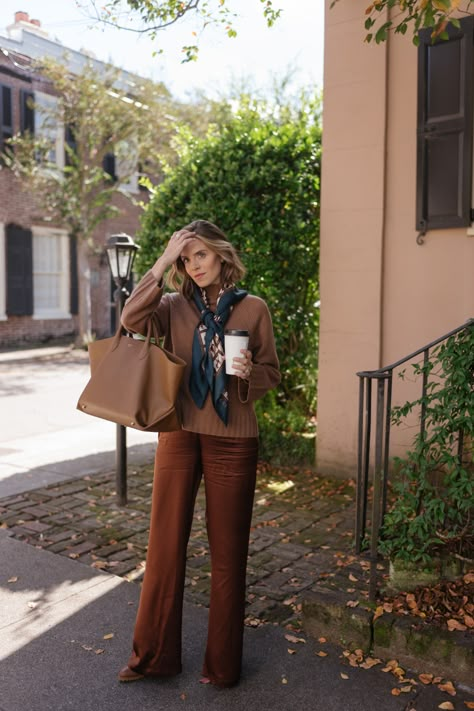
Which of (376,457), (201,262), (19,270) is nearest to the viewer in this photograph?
(201,262)

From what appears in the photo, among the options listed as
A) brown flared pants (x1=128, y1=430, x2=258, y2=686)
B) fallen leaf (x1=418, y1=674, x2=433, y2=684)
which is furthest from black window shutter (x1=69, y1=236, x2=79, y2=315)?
fallen leaf (x1=418, y1=674, x2=433, y2=684)

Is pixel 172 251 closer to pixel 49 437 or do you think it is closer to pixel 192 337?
pixel 192 337

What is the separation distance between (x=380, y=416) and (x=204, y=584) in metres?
1.60

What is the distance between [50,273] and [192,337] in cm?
1745

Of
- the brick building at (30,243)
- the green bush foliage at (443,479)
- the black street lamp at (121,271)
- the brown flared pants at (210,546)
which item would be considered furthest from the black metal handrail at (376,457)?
the brick building at (30,243)

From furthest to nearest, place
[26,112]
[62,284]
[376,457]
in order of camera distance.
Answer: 1. [62,284]
2. [26,112]
3. [376,457]

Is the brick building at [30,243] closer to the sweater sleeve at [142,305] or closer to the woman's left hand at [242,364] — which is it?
the sweater sleeve at [142,305]

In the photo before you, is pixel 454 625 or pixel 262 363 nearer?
pixel 262 363

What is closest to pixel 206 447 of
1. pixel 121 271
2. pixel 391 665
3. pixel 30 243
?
pixel 391 665

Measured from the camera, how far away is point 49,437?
320 inches

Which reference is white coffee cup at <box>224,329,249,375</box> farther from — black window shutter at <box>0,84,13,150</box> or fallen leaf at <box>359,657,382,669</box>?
black window shutter at <box>0,84,13,150</box>

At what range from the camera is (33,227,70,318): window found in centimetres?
1917

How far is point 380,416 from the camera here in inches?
129

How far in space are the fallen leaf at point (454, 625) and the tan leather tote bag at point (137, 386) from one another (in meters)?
1.58
